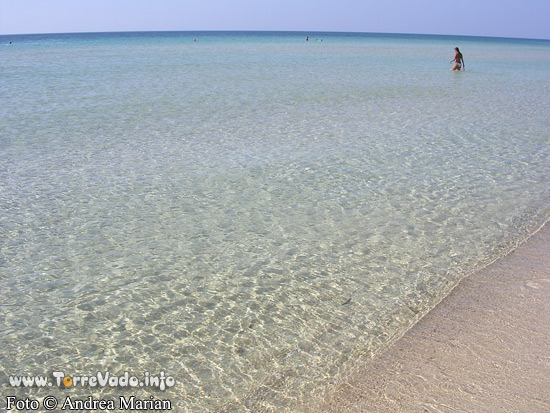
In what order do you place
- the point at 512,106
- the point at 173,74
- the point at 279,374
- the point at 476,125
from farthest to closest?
1. the point at 173,74
2. the point at 512,106
3. the point at 476,125
4. the point at 279,374

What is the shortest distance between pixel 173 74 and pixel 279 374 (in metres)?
18.2

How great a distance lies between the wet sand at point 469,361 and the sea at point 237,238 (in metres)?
0.17

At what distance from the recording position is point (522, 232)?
5.45 metres

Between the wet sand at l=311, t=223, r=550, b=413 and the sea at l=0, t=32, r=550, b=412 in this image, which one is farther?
the sea at l=0, t=32, r=550, b=412

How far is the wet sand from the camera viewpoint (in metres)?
2.91

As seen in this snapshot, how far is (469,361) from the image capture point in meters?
3.26

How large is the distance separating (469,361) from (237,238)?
2.69 m

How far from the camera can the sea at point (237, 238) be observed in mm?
3410

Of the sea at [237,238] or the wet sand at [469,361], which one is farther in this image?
the sea at [237,238]

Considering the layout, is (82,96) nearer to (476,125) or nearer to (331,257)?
(476,125)

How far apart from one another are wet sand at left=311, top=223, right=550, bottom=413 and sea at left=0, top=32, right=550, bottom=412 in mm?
166

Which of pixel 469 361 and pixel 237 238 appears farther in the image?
pixel 237 238

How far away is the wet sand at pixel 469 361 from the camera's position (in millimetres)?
2914

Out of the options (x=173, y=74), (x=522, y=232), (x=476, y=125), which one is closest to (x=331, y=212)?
(x=522, y=232)
